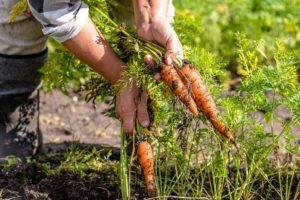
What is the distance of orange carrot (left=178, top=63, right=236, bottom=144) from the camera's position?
2.75 meters

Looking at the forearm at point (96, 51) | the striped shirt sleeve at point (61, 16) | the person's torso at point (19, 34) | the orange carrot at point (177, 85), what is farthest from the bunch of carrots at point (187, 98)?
the person's torso at point (19, 34)

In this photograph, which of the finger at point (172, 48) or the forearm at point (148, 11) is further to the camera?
the forearm at point (148, 11)

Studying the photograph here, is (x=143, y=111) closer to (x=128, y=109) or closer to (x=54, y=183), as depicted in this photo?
(x=128, y=109)

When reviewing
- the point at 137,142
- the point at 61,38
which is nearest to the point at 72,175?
the point at 137,142

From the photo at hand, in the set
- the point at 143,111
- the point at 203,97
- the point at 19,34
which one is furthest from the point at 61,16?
the point at 19,34

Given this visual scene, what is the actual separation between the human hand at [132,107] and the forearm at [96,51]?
68 millimetres

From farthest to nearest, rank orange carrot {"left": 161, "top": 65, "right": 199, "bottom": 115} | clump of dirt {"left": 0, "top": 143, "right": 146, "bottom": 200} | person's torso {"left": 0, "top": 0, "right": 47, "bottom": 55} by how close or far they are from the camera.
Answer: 1. person's torso {"left": 0, "top": 0, "right": 47, "bottom": 55}
2. clump of dirt {"left": 0, "top": 143, "right": 146, "bottom": 200}
3. orange carrot {"left": 161, "top": 65, "right": 199, "bottom": 115}

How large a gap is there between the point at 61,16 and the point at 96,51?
0.18 metres

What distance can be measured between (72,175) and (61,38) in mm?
705

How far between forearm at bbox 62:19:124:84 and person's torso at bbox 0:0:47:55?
0.56 meters

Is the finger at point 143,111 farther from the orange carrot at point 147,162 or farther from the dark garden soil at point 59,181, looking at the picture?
the dark garden soil at point 59,181

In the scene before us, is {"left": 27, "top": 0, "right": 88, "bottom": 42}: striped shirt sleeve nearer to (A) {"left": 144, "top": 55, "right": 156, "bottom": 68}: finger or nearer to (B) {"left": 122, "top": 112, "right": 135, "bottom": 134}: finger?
(A) {"left": 144, "top": 55, "right": 156, "bottom": 68}: finger

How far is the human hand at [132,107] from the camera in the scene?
283 cm

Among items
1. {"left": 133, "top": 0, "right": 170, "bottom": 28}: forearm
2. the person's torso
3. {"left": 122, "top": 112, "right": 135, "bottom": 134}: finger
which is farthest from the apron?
{"left": 122, "top": 112, "right": 135, "bottom": 134}: finger
